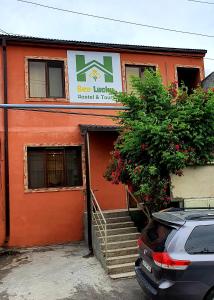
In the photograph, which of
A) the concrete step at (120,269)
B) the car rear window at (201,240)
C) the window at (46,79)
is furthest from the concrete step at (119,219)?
the car rear window at (201,240)

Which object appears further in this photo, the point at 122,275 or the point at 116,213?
the point at 116,213

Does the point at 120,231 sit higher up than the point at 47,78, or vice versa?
the point at 47,78

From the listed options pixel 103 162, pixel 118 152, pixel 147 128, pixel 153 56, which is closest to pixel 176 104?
pixel 147 128

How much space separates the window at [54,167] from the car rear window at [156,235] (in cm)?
605

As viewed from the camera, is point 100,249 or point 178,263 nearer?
point 178,263

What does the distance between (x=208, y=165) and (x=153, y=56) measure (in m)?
6.25

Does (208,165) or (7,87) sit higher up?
(7,87)

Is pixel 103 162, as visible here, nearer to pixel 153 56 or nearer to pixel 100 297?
pixel 153 56

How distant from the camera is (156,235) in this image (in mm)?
6062

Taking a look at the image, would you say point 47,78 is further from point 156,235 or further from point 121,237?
point 156,235

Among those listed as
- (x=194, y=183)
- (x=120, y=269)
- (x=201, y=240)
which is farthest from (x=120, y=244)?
(x=201, y=240)

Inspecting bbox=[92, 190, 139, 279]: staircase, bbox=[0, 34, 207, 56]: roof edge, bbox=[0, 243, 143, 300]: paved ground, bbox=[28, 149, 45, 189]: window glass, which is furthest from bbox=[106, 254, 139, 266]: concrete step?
bbox=[0, 34, 207, 56]: roof edge

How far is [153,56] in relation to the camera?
13875 millimetres

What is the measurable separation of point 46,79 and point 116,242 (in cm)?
622
